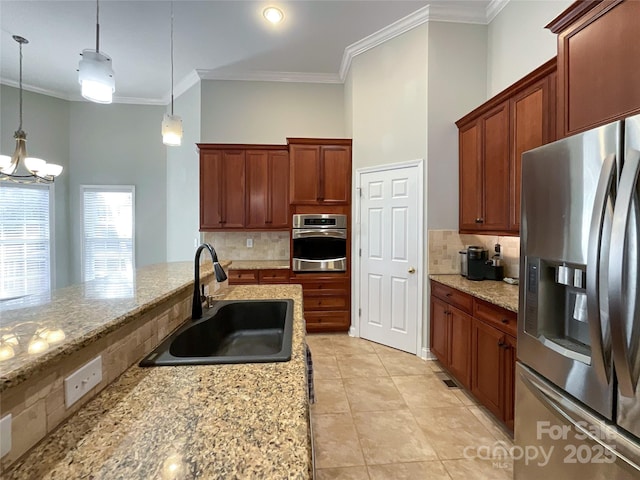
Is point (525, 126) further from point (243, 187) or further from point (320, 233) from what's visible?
point (243, 187)

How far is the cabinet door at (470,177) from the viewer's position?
106 inches

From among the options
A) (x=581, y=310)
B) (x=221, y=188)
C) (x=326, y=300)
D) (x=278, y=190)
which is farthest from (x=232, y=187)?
(x=581, y=310)

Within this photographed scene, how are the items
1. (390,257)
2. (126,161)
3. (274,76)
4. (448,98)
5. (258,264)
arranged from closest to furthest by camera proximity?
(448,98) → (390,257) → (258,264) → (274,76) → (126,161)

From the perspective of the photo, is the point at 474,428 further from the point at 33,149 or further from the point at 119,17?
the point at 33,149

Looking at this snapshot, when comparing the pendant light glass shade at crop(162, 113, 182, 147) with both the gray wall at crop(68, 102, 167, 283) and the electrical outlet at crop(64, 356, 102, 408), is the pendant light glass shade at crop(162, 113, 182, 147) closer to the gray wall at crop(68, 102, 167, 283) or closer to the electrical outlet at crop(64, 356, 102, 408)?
the electrical outlet at crop(64, 356, 102, 408)

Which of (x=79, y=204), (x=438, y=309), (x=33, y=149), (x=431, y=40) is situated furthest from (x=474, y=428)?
(x=33, y=149)

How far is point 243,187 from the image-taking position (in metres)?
4.08

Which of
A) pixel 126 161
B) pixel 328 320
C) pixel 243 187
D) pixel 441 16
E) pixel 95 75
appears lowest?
pixel 328 320

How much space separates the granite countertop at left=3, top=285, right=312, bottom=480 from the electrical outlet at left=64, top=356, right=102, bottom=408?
0.04 meters

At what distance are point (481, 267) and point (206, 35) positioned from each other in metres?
3.94

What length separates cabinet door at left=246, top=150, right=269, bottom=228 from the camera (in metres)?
4.07

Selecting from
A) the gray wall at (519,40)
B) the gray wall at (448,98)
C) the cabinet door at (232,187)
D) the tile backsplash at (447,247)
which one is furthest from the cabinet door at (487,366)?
the cabinet door at (232,187)

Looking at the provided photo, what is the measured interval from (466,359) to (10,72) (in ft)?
22.1

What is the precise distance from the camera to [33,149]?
454 centimetres
